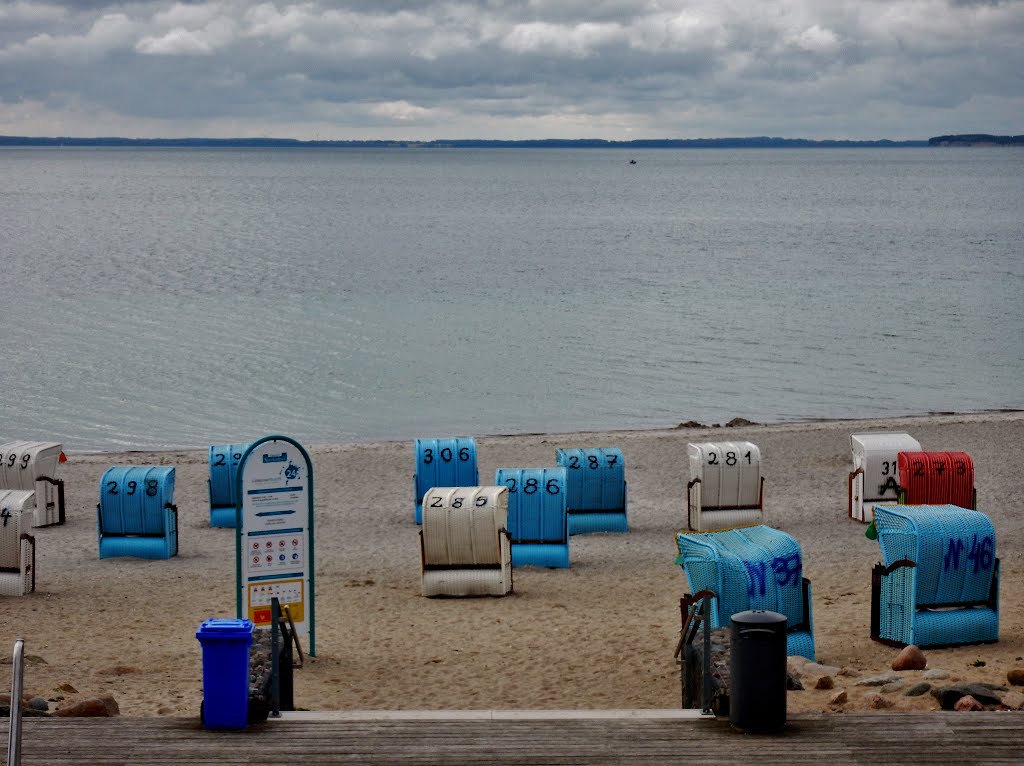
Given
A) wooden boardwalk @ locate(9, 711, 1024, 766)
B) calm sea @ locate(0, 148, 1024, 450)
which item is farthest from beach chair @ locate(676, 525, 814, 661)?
calm sea @ locate(0, 148, 1024, 450)

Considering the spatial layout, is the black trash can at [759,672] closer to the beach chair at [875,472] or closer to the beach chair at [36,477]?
the beach chair at [875,472]

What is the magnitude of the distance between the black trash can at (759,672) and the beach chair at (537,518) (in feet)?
27.8

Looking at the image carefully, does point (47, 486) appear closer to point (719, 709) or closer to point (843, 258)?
point (719, 709)

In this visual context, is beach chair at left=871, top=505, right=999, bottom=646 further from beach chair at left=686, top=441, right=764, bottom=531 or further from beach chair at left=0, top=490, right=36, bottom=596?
beach chair at left=0, top=490, right=36, bottom=596

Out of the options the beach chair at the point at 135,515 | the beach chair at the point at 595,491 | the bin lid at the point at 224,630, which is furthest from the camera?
the beach chair at the point at 595,491

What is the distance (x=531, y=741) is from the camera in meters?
8.71

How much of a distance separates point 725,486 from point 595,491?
76.2 inches

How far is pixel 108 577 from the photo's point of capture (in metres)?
17.3

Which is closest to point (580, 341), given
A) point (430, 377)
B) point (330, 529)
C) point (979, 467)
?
point (430, 377)

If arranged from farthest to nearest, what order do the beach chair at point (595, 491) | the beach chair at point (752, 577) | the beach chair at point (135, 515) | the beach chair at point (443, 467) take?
the beach chair at point (443, 467), the beach chair at point (595, 491), the beach chair at point (135, 515), the beach chair at point (752, 577)

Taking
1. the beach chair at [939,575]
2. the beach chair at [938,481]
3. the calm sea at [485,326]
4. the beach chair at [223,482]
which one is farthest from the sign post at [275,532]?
the calm sea at [485,326]

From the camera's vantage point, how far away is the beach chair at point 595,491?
19.7 metres

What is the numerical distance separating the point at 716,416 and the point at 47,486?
19666 millimetres

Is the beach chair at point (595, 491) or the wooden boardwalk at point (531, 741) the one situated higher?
the beach chair at point (595, 491)
